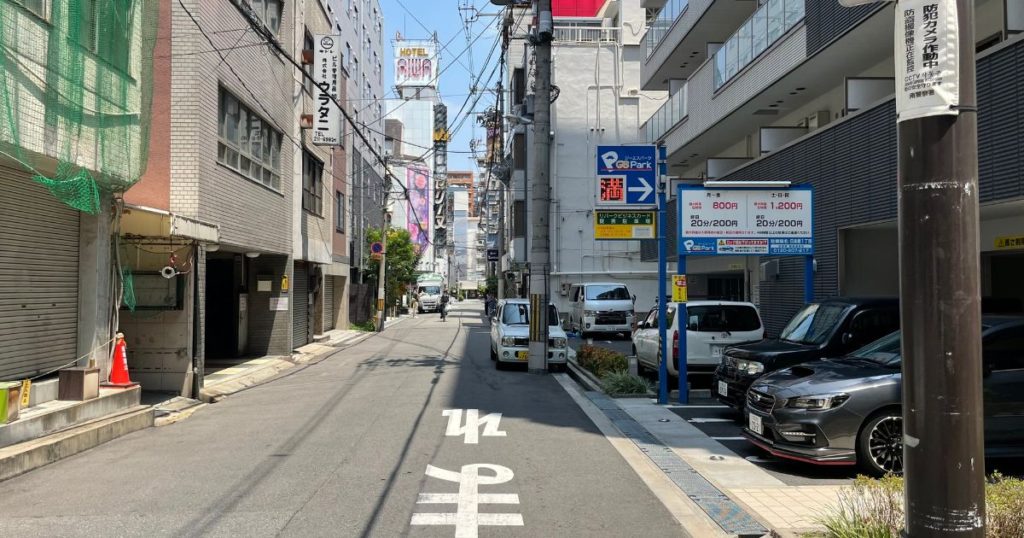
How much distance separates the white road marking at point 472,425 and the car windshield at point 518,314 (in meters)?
7.78

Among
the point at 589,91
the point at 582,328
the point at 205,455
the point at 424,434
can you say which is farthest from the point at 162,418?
the point at 589,91

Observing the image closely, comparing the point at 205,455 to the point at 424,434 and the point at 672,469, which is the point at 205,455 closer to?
the point at 424,434

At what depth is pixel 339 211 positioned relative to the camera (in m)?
30.8

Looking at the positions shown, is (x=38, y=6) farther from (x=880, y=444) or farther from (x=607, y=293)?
(x=607, y=293)

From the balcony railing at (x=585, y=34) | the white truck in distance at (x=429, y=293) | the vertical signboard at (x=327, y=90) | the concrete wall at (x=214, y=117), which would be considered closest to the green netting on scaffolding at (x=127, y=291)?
the concrete wall at (x=214, y=117)

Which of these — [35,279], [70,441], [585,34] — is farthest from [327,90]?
[585,34]

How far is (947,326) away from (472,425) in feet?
25.3

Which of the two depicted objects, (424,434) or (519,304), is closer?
(424,434)

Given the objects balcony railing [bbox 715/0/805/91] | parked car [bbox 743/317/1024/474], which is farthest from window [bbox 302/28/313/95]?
parked car [bbox 743/317/1024/474]

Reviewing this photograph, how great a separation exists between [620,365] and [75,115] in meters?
10.6

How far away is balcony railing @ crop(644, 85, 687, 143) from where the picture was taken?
24.5 metres

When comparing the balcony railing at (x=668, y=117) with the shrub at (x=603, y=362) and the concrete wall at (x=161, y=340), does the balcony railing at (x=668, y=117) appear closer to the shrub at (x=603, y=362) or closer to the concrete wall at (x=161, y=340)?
the shrub at (x=603, y=362)

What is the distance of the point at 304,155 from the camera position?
23641 millimetres

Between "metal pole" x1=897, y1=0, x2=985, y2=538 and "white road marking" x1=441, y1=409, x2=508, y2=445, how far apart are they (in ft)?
20.9
